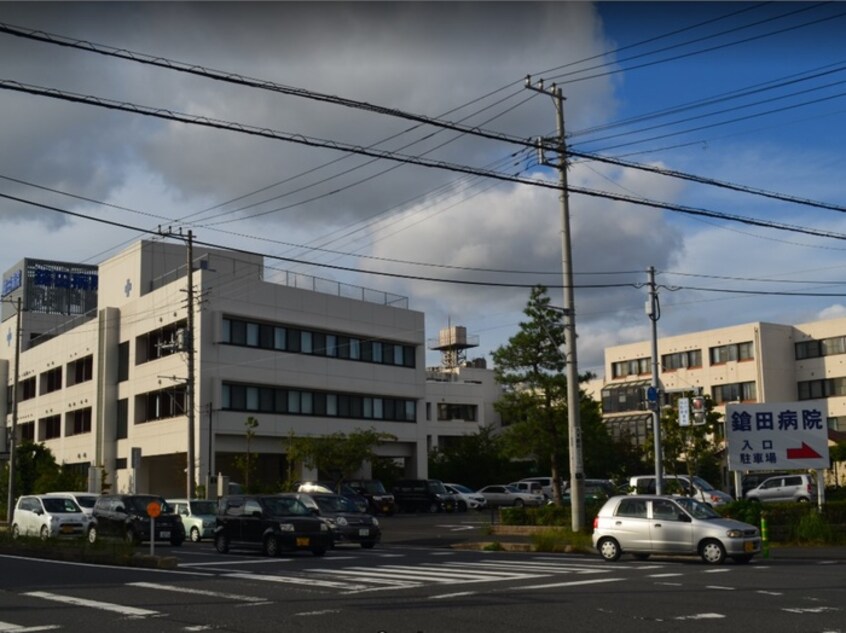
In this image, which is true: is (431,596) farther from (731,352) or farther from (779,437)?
(731,352)

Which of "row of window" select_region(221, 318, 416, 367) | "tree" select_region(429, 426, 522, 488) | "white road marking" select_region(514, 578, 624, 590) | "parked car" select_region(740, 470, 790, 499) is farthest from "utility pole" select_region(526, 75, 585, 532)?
"tree" select_region(429, 426, 522, 488)

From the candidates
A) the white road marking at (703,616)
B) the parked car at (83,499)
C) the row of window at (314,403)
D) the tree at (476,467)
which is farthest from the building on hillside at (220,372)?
the white road marking at (703,616)

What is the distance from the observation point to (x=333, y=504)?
31438 millimetres

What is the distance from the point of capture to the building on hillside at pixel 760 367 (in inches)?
2766

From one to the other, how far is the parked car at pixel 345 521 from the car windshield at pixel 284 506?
1.63 metres

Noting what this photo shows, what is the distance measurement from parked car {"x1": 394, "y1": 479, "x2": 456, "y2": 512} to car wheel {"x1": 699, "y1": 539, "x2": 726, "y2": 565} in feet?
109

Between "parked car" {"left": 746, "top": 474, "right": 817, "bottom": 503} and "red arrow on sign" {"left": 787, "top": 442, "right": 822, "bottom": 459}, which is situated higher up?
"red arrow on sign" {"left": 787, "top": 442, "right": 822, "bottom": 459}

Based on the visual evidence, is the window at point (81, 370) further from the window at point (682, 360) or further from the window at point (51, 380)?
the window at point (682, 360)

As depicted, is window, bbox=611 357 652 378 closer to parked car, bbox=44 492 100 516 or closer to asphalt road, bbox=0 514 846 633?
parked car, bbox=44 492 100 516

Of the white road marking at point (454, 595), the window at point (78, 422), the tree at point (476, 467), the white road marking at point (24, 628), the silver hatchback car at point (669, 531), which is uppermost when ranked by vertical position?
the window at point (78, 422)

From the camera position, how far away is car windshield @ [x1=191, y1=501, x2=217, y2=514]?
3588cm

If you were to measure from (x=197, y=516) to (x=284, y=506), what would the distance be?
9.56 metres

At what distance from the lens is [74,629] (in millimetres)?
12836

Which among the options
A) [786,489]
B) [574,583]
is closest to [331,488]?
[786,489]
